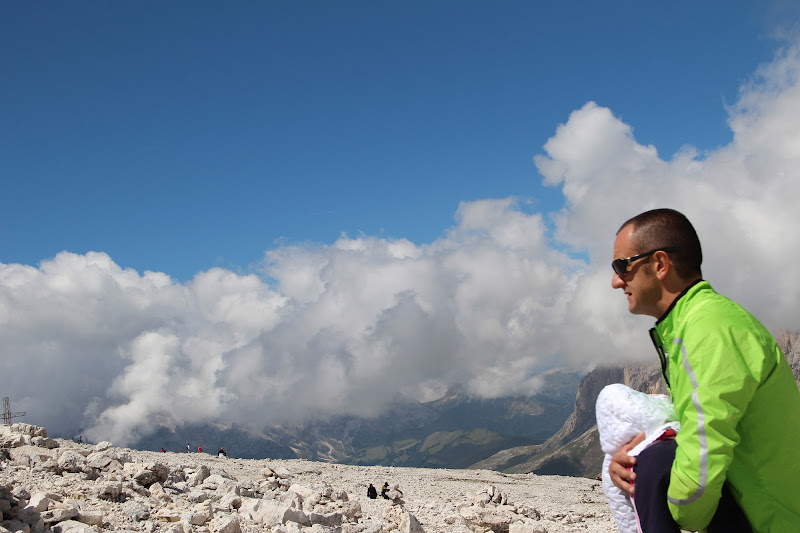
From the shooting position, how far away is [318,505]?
15078 mm

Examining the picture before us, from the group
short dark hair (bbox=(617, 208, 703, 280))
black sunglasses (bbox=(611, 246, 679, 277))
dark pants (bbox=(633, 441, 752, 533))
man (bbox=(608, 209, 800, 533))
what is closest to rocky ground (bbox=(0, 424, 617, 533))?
dark pants (bbox=(633, 441, 752, 533))

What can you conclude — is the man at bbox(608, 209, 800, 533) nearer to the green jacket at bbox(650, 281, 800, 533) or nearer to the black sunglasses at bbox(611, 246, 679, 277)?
the green jacket at bbox(650, 281, 800, 533)

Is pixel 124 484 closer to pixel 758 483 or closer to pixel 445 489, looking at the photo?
pixel 758 483

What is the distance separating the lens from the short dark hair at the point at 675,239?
3.50 metres

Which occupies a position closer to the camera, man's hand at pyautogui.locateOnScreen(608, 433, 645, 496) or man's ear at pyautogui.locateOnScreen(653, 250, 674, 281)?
man's hand at pyautogui.locateOnScreen(608, 433, 645, 496)

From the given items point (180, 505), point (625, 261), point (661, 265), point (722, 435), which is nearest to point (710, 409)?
point (722, 435)

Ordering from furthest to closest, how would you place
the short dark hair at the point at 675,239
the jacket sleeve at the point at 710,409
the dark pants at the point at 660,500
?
the short dark hair at the point at 675,239
the dark pants at the point at 660,500
the jacket sleeve at the point at 710,409

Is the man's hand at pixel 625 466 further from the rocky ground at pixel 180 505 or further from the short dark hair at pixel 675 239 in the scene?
the rocky ground at pixel 180 505

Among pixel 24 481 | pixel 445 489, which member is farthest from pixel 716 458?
pixel 445 489

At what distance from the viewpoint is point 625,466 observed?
347cm

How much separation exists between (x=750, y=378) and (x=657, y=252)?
0.95 metres

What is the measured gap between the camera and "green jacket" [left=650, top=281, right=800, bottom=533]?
288 cm

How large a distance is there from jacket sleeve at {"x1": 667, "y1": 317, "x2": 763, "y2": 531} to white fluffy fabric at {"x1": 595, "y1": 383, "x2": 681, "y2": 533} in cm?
36

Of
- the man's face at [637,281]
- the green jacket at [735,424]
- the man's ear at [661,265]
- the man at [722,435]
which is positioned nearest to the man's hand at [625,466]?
the man at [722,435]
